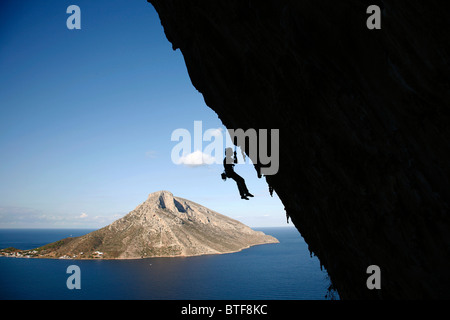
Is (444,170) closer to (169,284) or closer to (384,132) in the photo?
(384,132)

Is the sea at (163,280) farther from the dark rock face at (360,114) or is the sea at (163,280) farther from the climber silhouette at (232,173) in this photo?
the dark rock face at (360,114)

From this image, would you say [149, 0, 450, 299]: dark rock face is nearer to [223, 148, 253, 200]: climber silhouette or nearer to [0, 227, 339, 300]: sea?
[223, 148, 253, 200]: climber silhouette

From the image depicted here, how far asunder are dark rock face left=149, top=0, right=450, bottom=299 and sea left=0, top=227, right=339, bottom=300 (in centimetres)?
8324

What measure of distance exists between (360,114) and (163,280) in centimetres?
13090

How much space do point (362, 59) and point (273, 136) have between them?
183 inches

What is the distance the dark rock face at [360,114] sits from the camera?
21.0 feet

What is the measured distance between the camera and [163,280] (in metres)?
121

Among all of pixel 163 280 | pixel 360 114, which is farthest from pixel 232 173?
pixel 163 280

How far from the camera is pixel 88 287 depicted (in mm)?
112062

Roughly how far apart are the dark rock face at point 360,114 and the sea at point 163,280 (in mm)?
83236

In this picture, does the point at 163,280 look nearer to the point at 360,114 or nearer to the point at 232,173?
the point at 232,173

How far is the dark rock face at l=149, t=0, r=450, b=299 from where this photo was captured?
252 inches

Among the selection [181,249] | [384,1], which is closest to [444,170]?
[384,1]
